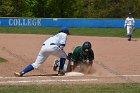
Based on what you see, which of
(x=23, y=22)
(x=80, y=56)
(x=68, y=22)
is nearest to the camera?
(x=80, y=56)

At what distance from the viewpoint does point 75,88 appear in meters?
10.9

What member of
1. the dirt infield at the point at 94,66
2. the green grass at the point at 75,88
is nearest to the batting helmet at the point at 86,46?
the dirt infield at the point at 94,66

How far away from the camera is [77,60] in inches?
556

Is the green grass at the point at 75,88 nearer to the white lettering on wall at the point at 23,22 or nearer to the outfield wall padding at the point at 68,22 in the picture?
the outfield wall padding at the point at 68,22

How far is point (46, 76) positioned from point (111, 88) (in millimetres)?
2901

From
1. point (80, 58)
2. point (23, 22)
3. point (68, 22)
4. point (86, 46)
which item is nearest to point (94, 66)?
point (80, 58)

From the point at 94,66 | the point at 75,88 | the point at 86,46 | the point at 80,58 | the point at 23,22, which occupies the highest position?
the point at 86,46

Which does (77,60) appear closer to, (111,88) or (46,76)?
(46,76)

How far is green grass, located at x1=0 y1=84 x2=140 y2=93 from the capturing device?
413 inches

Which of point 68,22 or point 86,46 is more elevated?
point 86,46

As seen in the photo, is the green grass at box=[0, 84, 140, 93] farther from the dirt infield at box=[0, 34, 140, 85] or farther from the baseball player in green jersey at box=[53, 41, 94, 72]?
the baseball player in green jersey at box=[53, 41, 94, 72]

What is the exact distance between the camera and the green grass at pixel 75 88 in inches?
413

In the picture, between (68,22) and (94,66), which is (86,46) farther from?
(68,22)

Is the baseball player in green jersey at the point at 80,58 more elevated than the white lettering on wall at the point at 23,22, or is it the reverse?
the baseball player in green jersey at the point at 80,58
